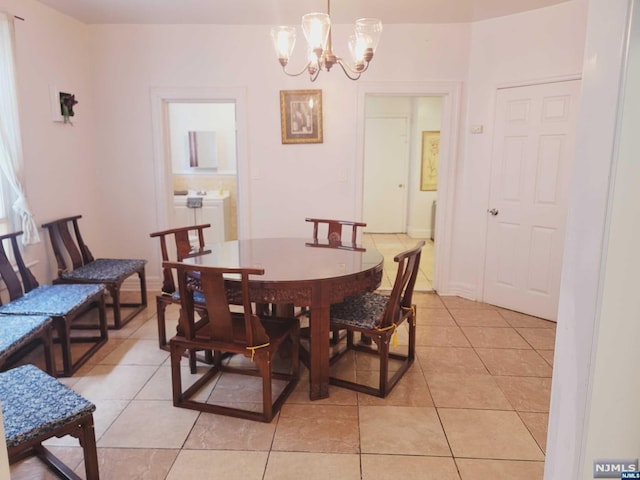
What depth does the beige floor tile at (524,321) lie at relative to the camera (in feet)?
12.0

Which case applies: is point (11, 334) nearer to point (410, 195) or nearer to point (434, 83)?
point (434, 83)

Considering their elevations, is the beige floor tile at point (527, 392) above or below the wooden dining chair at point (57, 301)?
below

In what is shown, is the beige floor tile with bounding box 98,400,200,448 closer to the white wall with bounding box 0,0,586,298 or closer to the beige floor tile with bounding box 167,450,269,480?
the beige floor tile with bounding box 167,450,269,480

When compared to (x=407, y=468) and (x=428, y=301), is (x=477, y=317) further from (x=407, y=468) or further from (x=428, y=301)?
(x=407, y=468)

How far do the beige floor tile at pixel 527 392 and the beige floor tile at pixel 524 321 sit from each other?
962 millimetres

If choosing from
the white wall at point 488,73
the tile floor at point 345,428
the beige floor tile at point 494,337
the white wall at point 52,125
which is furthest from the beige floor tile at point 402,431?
the white wall at point 52,125

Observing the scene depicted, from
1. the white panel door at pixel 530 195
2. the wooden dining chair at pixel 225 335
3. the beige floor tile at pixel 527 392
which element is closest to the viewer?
the wooden dining chair at pixel 225 335

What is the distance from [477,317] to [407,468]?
212 centimetres

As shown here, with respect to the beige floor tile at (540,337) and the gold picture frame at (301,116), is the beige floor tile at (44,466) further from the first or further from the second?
the gold picture frame at (301,116)

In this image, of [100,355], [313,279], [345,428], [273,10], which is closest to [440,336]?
[345,428]

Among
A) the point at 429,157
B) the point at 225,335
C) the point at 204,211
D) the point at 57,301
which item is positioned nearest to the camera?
the point at 225,335

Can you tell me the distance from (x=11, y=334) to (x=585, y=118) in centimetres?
275

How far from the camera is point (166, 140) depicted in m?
4.29

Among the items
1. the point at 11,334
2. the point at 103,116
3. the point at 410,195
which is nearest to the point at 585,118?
the point at 11,334
